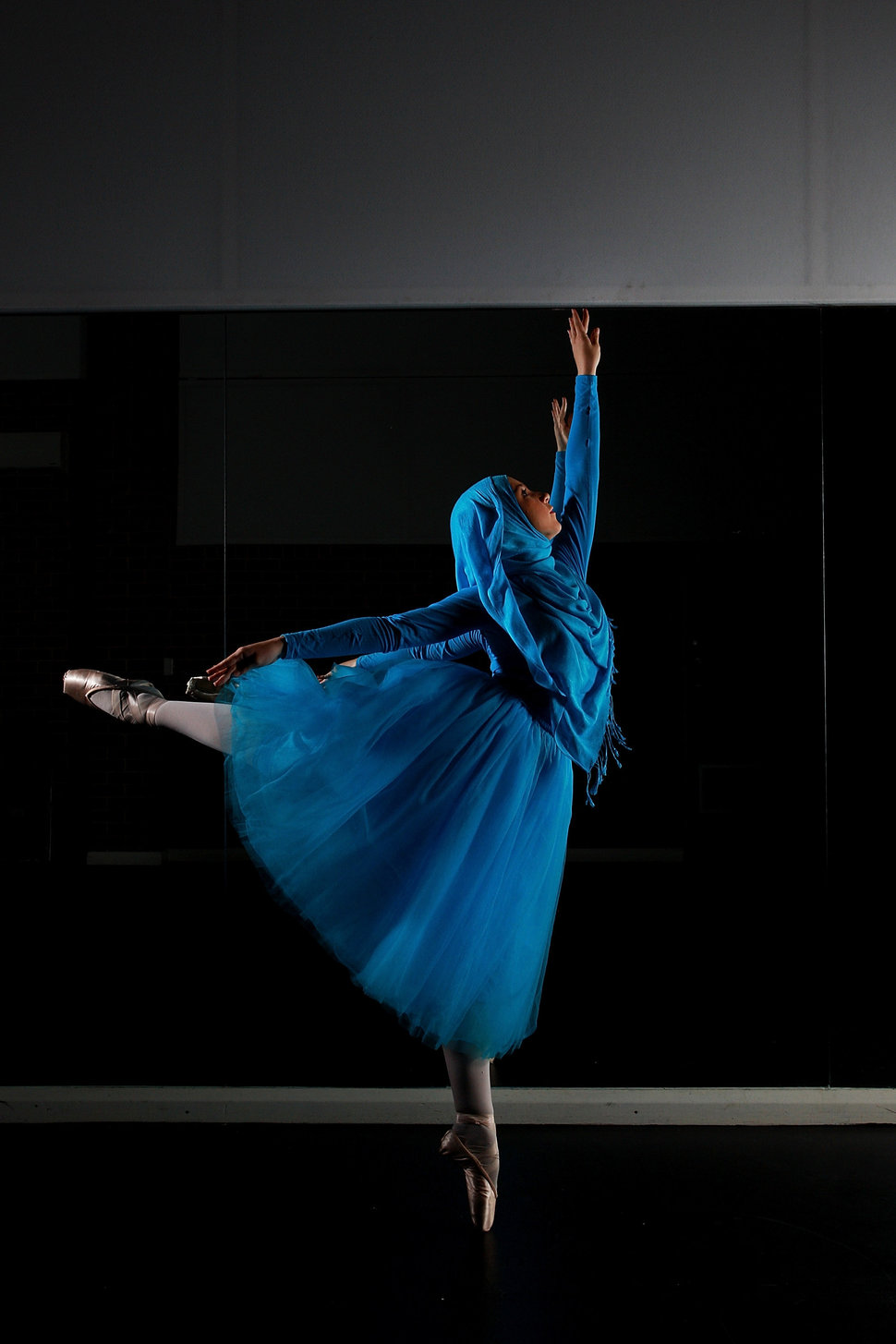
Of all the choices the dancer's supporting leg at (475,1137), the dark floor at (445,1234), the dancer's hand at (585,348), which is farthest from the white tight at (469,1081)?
the dancer's hand at (585,348)

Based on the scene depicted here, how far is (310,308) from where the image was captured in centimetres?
270

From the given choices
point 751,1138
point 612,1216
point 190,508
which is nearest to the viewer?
point 612,1216

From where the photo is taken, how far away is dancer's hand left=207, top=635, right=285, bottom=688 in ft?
6.22

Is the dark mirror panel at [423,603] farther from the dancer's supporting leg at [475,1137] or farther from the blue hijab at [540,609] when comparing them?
the dancer's supporting leg at [475,1137]

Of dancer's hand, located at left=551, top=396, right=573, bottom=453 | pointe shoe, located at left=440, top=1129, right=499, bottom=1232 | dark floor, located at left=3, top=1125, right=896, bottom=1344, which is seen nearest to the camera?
dark floor, located at left=3, top=1125, right=896, bottom=1344

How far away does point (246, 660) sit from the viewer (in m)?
1.92

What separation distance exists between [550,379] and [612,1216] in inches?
75.1

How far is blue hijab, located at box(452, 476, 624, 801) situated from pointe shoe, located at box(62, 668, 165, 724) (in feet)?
2.28

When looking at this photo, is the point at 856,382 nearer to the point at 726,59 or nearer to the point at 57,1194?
the point at 726,59

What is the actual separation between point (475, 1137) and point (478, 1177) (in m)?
0.08

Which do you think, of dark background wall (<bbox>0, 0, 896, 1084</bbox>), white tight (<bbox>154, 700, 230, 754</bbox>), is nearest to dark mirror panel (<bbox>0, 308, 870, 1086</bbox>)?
dark background wall (<bbox>0, 0, 896, 1084</bbox>)

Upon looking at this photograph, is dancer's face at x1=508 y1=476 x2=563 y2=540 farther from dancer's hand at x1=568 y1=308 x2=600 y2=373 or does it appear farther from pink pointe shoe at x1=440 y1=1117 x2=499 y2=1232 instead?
pink pointe shoe at x1=440 y1=1117 x2=499 y2=1232

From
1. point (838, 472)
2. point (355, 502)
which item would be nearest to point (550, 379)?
point (355, 502)

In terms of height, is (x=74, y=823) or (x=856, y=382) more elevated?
(x=856, y=382)
